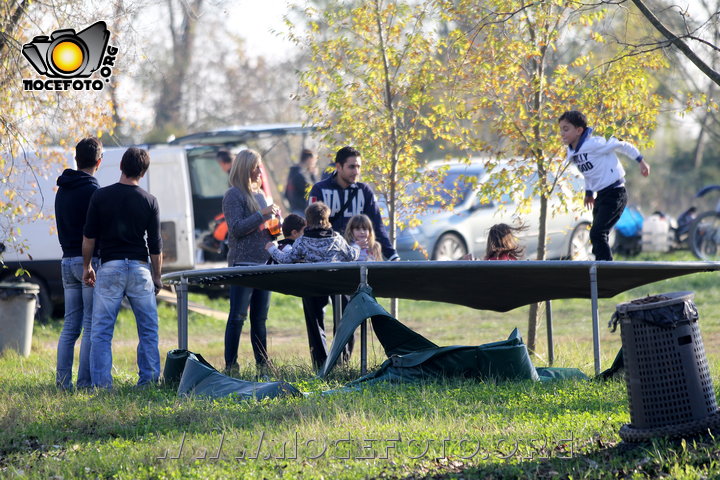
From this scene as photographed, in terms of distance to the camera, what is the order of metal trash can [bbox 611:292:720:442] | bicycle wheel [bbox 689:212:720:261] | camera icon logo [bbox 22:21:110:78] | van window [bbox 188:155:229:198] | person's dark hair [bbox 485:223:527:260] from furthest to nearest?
bicycle wheel [bbox 689:212:720:261], van window [bbox 188:155:229:198], camera icon logo [bbox 22:21:110:78], person's dark hair [bbox 485:223:527:260], metal trash can [bbox 611:292:720:442]

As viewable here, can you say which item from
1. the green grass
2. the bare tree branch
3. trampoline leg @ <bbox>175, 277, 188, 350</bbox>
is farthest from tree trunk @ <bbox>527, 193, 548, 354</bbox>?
trampoline leg @ <bbox>175, 277, 188, 350</bbox>

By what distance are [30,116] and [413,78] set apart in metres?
4.25

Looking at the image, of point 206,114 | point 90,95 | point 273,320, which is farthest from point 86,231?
point 206,114

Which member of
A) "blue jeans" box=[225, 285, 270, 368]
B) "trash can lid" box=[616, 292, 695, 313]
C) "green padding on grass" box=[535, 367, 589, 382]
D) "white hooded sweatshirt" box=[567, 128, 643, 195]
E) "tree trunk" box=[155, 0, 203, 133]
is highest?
"tree trunk" box=[155, 0, 203, 133]

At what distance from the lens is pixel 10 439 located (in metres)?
6.40

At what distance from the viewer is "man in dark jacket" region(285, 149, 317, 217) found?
631 inches

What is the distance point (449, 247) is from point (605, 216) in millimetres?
7148

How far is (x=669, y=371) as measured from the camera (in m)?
5.44

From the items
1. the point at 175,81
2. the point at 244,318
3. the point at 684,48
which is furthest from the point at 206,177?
the point at 175,81

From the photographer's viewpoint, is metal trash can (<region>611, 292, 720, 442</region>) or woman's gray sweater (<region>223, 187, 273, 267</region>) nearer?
metal trash can (<region>611, 292, 720, 442</region>)

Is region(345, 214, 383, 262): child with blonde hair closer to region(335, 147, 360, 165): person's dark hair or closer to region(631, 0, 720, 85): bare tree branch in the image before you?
region(335, 147, 360, 165): person's dark hair

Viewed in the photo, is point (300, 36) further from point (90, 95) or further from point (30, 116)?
point (30, 116)

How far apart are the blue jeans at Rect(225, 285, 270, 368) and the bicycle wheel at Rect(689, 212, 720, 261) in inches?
500

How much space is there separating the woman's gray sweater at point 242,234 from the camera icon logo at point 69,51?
2.79 m
